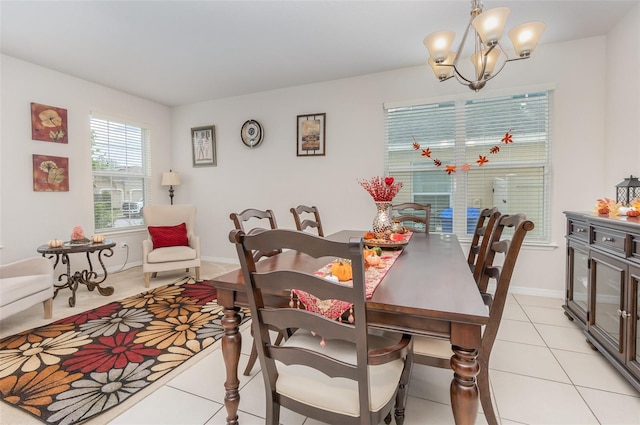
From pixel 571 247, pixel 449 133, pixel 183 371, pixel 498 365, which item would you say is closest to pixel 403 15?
pixel 449 133

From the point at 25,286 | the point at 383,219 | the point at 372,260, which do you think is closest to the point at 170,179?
the point at 25,286

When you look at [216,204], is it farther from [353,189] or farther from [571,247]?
[571,247]

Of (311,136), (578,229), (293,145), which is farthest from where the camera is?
(293,145)

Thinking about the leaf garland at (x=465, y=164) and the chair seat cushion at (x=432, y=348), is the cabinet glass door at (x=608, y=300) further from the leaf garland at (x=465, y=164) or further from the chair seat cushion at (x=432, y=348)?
the leaf garland at (x=465, y=164)

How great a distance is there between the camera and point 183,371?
1.90 meters

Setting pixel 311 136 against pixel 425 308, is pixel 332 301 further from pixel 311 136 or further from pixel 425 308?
pixel 311 136

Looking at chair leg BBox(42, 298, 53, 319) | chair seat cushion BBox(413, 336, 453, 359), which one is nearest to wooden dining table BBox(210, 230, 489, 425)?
chair seat cushion BBox(413, 336, 453, 359)

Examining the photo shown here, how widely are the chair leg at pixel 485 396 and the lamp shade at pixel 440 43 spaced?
→ 1801mm

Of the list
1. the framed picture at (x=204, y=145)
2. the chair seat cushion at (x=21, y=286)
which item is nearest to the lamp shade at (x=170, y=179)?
the framed picture at (x=204, y=145)

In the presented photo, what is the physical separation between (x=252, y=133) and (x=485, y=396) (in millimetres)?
4151

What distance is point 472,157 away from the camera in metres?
3.38

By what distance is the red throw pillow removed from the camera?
3885 millimetres

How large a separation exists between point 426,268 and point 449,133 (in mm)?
2502

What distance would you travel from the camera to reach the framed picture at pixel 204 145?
4.80 m
